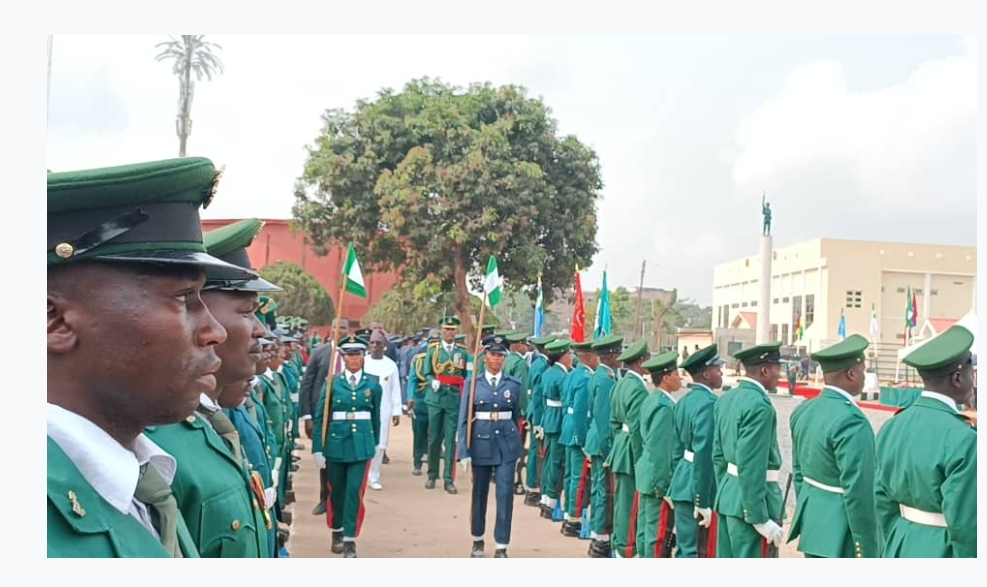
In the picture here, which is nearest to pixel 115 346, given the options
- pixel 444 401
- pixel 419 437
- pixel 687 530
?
pixel 687 530

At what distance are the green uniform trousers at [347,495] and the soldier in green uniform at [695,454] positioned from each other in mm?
2719

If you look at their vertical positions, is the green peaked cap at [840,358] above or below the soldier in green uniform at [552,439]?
above

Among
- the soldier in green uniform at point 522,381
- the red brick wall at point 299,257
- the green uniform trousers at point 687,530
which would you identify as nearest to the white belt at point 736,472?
the green uniform trousers at point 687,530

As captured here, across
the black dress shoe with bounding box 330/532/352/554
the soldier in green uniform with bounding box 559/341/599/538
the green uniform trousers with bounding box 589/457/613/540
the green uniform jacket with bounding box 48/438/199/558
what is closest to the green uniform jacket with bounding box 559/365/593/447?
the soldier in green uniform with bounding box 559/341/599/538

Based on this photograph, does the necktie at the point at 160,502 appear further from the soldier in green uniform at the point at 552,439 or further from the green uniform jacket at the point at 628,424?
the soldier in green uniform at the point at 552,439

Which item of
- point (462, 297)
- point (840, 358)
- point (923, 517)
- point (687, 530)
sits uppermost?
point (840, 358)

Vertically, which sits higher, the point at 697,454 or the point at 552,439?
the point at 697,454

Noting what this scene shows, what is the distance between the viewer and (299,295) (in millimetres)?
30344

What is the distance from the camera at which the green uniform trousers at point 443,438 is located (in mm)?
11602

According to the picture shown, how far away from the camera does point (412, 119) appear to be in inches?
1038

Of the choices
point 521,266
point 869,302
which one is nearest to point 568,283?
point 521,266

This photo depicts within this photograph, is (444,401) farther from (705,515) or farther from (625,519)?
(705,515)

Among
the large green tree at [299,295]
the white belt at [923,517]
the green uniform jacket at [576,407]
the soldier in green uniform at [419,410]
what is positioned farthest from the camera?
the large green tree at [299,295]

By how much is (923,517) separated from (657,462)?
2.87 meters
